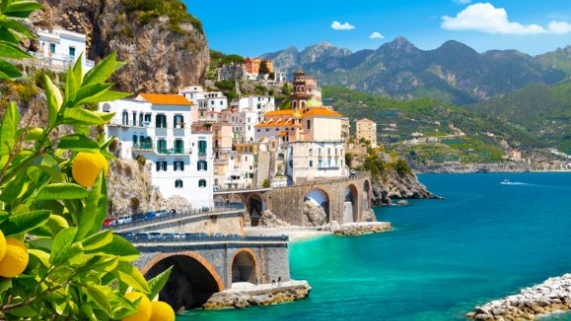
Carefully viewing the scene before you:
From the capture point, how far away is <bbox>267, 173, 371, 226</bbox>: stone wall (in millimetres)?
85875

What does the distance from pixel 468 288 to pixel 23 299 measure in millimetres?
46553

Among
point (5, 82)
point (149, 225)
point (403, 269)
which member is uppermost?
point (5, 82)

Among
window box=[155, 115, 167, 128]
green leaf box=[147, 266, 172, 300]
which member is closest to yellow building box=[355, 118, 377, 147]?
window box=[155, 115, 167, 128]

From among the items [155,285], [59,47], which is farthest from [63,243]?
[59,47]

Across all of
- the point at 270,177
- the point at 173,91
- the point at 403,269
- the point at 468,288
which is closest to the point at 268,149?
the point at 270,177

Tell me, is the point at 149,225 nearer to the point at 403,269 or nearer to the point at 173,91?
the point at 403,269

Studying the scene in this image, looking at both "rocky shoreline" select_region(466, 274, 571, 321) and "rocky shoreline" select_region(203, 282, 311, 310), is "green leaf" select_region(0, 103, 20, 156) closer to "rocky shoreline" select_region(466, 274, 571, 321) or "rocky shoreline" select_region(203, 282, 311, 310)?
"rocky shoreline" select_region(466, 274, 571, 321)

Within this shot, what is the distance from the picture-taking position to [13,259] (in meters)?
3.20

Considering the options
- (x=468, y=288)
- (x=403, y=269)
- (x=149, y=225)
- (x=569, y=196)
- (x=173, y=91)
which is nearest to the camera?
(x=149, y=225)

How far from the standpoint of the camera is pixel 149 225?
4412 centimetres

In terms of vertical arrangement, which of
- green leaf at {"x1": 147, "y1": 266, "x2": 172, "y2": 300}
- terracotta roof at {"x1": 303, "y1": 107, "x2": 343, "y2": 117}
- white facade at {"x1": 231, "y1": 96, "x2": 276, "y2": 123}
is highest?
white facade at {"x1": 231, "y1": 96, "x2": 276, "y2": 123}

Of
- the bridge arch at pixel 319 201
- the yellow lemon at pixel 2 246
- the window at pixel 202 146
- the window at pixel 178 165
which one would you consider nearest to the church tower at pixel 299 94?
the bridge arch at pixel 319 201

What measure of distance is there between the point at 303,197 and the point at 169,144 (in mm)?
28925

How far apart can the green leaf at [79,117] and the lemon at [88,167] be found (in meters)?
0.20
